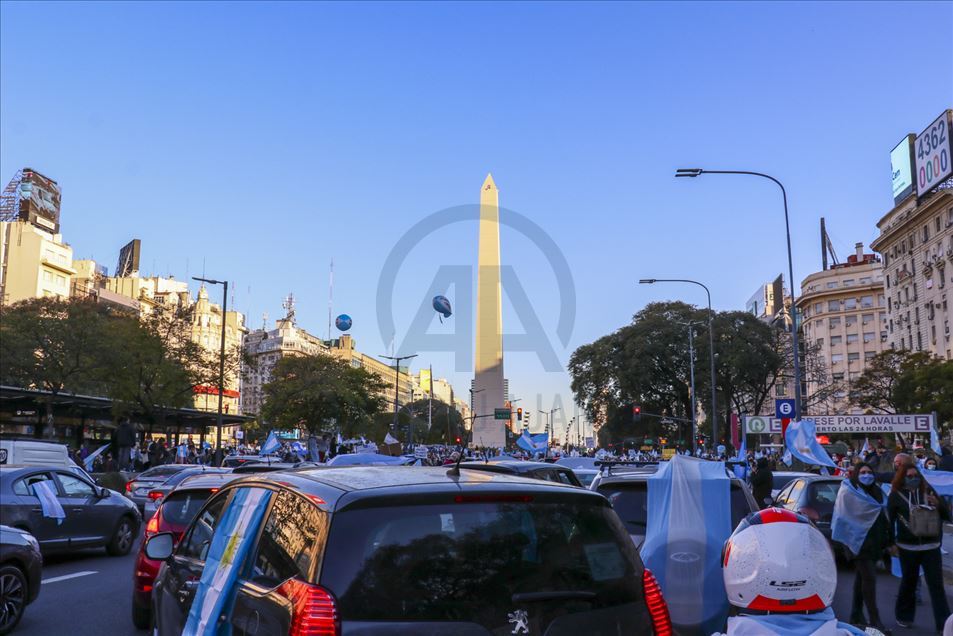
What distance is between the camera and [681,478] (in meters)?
6.85

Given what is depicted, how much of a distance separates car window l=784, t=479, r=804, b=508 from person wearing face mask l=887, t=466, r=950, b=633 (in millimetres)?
4871

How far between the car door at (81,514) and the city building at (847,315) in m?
95.3

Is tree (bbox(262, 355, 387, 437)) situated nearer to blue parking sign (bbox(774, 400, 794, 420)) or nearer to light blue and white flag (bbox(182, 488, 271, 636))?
blue parking sign (bbox(774, 400, 794, 420))

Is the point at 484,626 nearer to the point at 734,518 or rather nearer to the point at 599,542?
the point at 599,542

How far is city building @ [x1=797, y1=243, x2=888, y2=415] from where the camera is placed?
331 feet

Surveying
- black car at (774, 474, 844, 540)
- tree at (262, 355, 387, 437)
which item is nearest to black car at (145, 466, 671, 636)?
black car at (774, 474, 844, 540)

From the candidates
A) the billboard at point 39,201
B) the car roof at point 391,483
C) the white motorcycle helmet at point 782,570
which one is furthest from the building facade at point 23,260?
the white motorcycle helmet at point 782,570

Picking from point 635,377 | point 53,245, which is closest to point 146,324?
point 635,377

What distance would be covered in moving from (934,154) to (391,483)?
141ft

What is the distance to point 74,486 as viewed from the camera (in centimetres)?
1363

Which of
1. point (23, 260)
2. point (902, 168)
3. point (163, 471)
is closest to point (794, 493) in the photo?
point (163, 471)

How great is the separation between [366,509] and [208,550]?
1625 mm

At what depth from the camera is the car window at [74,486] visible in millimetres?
13403

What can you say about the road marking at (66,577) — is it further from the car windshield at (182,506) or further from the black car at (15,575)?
the car windshield at (182,506)
